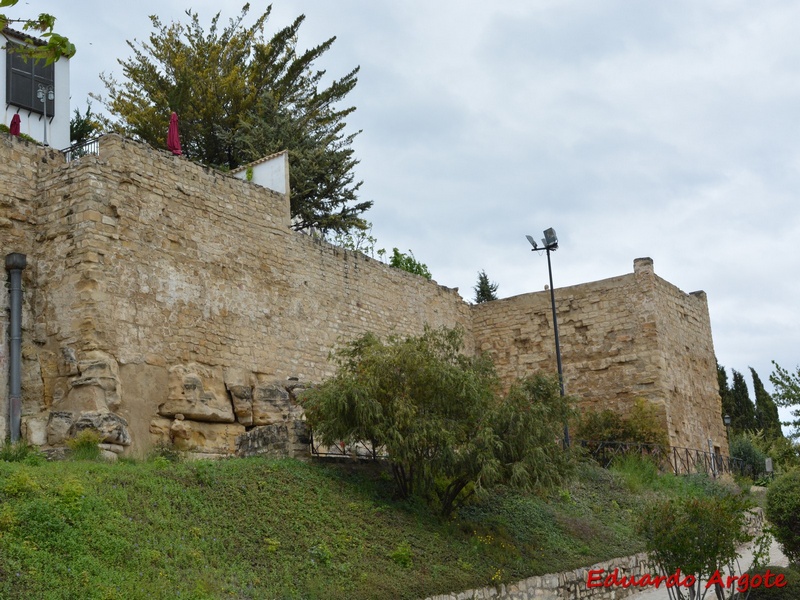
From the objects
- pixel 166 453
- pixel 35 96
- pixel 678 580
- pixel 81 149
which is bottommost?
pixel 678 580

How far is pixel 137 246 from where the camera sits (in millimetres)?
15008

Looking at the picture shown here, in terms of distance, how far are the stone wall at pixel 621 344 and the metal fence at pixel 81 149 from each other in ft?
39.0

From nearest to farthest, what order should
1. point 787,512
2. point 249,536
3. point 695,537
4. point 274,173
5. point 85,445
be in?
point 249,536, point 695,537, point 85,445, point 787,512, point 274,173

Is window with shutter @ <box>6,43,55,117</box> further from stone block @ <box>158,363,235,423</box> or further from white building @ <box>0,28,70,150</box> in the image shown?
stone block @ <box>158,363,235,423</box>

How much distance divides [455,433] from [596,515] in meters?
4.68

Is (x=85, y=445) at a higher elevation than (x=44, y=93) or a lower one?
lower

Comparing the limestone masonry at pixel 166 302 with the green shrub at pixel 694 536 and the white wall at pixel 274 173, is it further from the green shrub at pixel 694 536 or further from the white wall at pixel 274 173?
the green shrub at pixel 694 536

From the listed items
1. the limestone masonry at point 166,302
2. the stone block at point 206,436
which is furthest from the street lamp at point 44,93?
the stone block at point 206,436

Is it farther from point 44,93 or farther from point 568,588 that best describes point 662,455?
point 44,93

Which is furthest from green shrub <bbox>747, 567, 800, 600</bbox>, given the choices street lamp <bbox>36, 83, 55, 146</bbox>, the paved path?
street lamp <bbox>36, 83, 55, 146</bbox>

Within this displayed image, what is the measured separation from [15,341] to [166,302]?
2313 mm

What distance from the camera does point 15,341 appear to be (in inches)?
555

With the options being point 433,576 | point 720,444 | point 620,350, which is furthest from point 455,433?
point 720,444

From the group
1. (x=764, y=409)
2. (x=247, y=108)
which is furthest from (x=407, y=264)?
(x=764, y=409)
